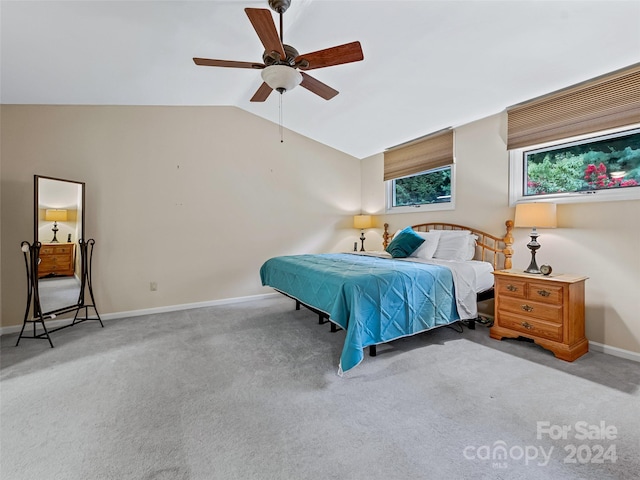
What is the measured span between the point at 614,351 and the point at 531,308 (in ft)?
2.54

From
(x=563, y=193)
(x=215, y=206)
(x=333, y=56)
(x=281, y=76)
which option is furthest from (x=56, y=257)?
(x=563, y=193)

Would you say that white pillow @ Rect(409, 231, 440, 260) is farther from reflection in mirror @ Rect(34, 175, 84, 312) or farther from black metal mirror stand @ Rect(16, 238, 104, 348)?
reflection in mirror @ Rect(34, 175, 84, 312)

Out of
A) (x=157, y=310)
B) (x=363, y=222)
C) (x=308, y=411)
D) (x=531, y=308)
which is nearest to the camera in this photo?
(x=308, y=411)

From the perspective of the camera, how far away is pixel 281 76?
2.20 m

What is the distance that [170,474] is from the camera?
4.60ft

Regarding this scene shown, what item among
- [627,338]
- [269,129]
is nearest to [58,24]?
[269,129]

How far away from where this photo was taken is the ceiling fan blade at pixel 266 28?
1.77 m

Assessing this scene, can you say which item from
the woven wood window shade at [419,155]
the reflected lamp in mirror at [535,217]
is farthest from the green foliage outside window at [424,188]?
the reflected lamp in mirror at [535,217]

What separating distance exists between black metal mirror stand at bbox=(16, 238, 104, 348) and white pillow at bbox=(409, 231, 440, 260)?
4.06 m

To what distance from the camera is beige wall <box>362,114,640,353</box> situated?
2.58m

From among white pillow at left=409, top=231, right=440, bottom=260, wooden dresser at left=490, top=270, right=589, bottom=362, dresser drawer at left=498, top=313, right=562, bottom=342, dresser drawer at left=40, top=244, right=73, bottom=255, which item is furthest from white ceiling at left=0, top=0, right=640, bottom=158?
dresser drawer at left=498, top=313, right=562, bottom=342

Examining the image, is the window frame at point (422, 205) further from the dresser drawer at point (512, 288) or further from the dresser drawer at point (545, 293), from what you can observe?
the dresser drawer at point (545, 293)

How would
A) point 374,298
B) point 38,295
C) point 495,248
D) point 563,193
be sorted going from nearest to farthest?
point 374,298 < point 563,193 < point 38,295 < point 495,248

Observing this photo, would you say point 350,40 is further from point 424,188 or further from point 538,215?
point 424,188
